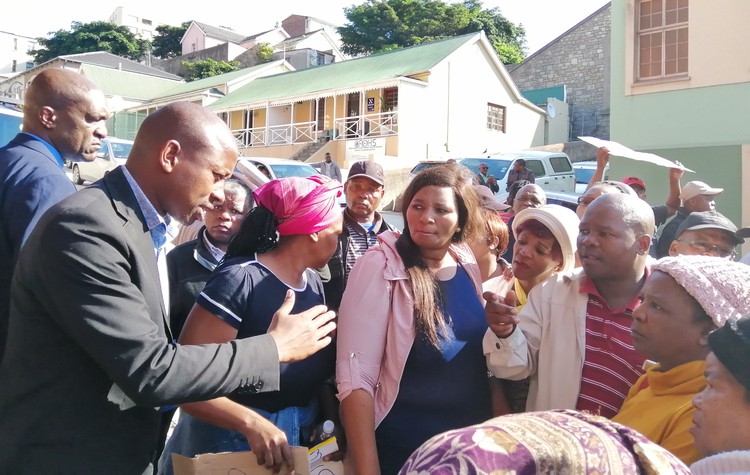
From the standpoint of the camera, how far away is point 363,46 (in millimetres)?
44750

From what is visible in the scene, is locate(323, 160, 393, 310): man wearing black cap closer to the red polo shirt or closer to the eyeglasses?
the red polo shirt

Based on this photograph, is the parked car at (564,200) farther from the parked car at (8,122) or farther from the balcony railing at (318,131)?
the balcony railing at (318,131)

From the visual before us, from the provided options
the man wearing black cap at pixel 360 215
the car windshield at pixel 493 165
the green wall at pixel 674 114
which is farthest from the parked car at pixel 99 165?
the man wearing black cap at pixel 360 215

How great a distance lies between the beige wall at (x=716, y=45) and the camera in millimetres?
12188

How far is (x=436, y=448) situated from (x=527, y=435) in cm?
16

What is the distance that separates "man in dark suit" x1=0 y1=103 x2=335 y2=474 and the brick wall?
106 feet

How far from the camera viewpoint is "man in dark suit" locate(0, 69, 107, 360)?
2598mm

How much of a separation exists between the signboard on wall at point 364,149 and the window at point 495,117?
685 centimetres

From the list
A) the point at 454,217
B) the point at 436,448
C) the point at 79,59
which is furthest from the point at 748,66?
the point at 79,59

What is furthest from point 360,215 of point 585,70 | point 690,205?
point 585,70

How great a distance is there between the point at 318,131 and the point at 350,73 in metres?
3.26

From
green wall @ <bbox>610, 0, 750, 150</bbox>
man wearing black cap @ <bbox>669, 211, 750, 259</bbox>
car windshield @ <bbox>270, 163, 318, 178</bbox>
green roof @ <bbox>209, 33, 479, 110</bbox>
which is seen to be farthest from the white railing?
man wearing black cap @ <bbox>669, 211, 750, 259</bbox>

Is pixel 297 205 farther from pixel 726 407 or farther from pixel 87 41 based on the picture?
pixel 87 41

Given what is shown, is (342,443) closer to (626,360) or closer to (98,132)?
(626,360)
